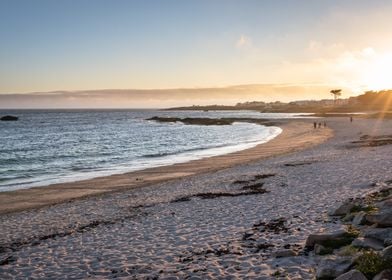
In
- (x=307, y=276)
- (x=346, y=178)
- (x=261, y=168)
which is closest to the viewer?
(x=307, y=276)

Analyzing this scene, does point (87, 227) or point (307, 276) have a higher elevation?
point (307, 276)

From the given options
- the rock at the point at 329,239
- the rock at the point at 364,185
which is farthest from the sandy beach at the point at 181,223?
the rock at the point at 329,239

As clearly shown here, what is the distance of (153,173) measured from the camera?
98.6 feet

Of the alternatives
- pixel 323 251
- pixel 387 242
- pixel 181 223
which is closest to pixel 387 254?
pixel 387 242

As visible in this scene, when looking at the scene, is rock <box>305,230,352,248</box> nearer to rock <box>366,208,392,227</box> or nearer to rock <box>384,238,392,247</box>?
rock <box>366,208,392,227</box>

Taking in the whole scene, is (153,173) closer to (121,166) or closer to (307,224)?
(121,166)

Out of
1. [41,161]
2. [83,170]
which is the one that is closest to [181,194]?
[83,170]

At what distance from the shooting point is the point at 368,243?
865cm

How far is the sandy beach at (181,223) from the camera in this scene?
32.0 ft

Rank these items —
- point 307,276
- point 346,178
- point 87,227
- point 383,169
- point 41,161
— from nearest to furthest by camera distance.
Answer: point 307,276 < point 87,227 < point 346,178 < point 383,169 < point 41,161

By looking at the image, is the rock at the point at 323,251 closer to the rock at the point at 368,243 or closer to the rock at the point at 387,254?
the rock at the point at 368,243

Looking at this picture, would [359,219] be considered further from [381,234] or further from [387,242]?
[387,242]

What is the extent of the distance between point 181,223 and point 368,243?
6.74 meters

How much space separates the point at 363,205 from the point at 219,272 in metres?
5.95
